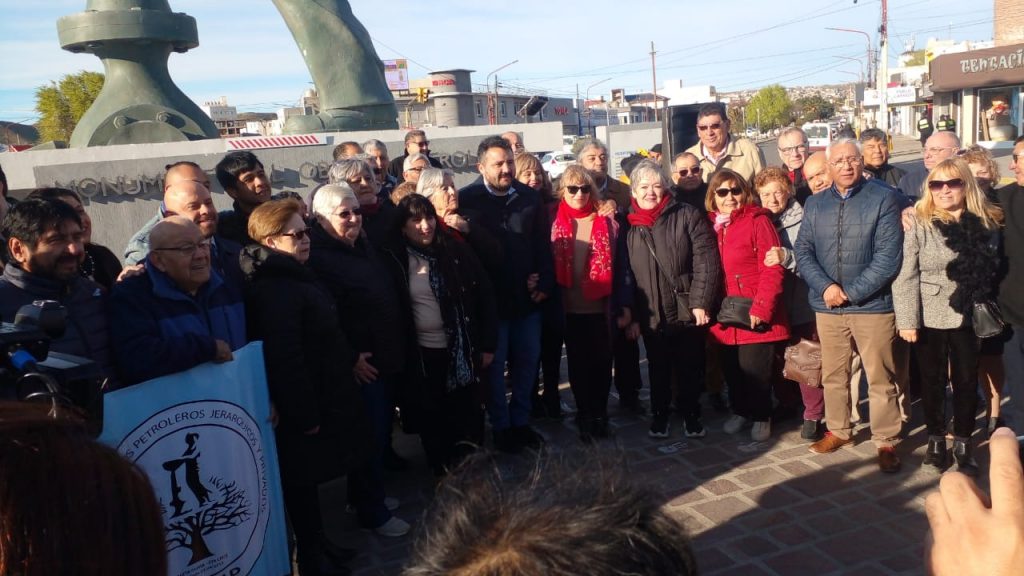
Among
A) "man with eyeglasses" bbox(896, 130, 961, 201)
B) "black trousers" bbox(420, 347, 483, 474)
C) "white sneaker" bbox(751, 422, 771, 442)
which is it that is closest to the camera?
"black trousers" bbox(420, 347, 483, 474)

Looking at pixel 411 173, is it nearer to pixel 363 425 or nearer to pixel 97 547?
pixel 363 425

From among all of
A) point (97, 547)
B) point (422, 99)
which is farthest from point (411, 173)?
point (422, 99)

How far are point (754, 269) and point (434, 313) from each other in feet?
7.17

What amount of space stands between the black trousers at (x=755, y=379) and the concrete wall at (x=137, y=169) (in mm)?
9801

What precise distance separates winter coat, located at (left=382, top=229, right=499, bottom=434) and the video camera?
7.58ft

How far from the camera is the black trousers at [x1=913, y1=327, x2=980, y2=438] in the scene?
4547mm

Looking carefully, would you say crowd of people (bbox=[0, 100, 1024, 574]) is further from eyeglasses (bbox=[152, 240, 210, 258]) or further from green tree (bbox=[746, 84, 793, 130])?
green tree (bbox=[746, 84, 793, 130])

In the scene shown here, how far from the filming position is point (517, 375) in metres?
5.41

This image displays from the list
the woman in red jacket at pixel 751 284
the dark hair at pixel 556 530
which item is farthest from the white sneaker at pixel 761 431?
the dark hair at pixel 556 530

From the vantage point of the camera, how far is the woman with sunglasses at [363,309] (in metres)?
4.16

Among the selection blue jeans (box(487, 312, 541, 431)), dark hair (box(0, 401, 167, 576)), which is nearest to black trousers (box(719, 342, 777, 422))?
blue jeans (box(487, 312, 541, 431))

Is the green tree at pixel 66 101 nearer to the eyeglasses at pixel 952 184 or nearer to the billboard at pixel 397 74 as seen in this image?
the billboard at pixel 397 74

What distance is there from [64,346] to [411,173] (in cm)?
364

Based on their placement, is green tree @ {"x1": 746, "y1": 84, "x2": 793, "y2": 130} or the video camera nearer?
the video camera
